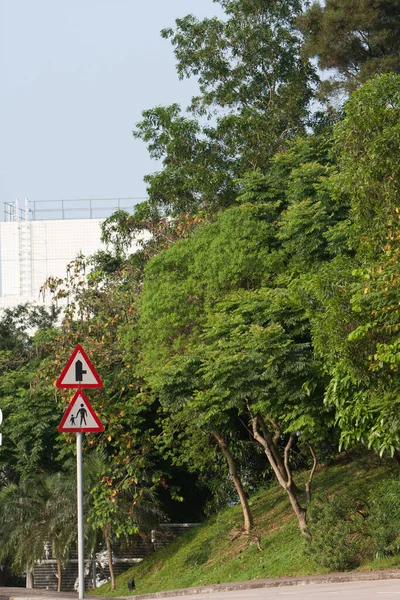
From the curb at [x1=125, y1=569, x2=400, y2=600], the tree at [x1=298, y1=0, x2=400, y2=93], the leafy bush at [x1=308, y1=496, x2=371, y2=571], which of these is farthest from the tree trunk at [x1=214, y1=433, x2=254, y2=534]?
the tree at [x1=298, y1=0, x2=400, y2=93]

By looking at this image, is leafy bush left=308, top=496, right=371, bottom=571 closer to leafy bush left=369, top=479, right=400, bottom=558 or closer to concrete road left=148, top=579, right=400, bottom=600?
leafy bush left=369, top=479, right=400, bottom=558

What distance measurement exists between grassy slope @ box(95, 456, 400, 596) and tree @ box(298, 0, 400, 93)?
12771 mm

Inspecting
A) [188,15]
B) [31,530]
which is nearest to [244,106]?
[188,15]

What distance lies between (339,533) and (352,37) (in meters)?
20.0

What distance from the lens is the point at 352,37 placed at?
33.2 meters

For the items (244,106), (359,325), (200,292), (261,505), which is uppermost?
(244,106)

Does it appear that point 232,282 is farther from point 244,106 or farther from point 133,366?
point 244,106

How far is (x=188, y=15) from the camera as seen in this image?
33.3 m

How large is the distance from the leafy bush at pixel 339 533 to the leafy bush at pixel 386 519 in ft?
1.19

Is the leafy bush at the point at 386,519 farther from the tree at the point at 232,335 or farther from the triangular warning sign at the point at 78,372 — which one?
the triangular warning sign at the point at 78,372

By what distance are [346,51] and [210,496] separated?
15545mm

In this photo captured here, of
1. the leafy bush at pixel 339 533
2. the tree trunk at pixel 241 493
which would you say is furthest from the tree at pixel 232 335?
the leafy bush at pixel 339 533

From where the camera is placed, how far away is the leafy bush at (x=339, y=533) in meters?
17.8

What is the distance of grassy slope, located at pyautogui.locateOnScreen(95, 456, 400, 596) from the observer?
22516mm
